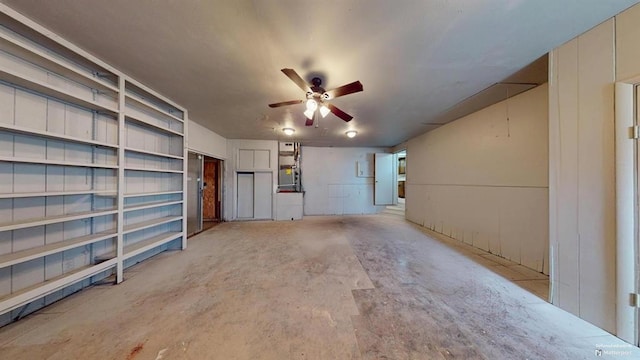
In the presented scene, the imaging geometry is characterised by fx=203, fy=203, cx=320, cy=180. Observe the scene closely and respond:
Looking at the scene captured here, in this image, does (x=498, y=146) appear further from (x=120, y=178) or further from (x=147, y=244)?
(x=147, y=244)

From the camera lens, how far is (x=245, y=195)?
21.3ft

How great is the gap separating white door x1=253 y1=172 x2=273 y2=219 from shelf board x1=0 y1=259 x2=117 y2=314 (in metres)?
4.17

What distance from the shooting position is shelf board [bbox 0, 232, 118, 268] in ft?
5.34

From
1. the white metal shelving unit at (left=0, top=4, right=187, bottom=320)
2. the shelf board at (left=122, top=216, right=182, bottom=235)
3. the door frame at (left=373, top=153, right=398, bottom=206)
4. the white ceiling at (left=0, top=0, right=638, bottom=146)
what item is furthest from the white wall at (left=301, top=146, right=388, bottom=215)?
the white metal shelving unit at (left=0, top=4, right=187, bottom=320)

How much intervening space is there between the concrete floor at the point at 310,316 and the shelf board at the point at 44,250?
0.59 meters

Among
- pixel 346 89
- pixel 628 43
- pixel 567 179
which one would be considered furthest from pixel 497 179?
pixel 346 89

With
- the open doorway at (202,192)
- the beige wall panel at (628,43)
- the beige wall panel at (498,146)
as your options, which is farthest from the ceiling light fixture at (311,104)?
the open doorway at (202,192)

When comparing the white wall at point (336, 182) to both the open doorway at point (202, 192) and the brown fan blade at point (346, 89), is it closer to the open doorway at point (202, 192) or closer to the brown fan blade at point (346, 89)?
the open doorway at point (202, 192)

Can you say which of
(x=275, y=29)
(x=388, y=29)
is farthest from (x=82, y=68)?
(x=388, y=29)

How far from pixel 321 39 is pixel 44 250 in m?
3.14

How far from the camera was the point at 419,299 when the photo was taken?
215 cm

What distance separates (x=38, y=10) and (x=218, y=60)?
1.26 metres

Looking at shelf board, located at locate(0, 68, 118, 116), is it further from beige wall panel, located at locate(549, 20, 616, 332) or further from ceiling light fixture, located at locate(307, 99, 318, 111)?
beige wall panel, located at locate(549, 20, 616, 332)

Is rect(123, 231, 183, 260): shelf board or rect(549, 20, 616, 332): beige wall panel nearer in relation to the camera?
rect(549, 20, 616, 332): beige wall panel
